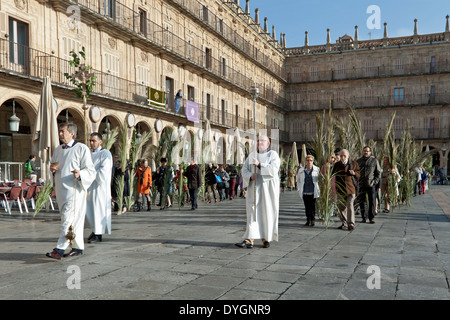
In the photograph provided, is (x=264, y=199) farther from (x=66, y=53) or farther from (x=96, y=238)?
(x=66, y=53)

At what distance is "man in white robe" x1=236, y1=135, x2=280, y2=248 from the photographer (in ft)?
18.6

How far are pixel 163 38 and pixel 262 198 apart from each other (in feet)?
57.8

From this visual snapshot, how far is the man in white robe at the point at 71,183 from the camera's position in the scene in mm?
4902

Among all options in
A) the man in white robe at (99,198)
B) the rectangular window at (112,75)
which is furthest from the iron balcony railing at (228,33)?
the man in white robe at (99,198)

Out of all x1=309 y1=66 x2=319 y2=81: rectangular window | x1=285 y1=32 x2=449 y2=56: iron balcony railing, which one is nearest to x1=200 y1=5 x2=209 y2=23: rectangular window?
x1=309 y1=66 x2=319 y2=81: rectangular window

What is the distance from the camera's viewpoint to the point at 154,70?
21.5m

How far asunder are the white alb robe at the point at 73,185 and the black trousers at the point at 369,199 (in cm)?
542

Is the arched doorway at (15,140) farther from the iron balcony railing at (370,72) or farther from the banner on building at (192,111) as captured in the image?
the iron balcony railing at (370,72)

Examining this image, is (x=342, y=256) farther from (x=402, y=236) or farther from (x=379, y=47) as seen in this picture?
(x=379, y=47)

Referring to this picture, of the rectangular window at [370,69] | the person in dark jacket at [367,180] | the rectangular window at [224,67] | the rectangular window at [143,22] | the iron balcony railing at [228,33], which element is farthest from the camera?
the rectangular window at [370,69]

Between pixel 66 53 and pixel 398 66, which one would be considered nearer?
pixel 66 53

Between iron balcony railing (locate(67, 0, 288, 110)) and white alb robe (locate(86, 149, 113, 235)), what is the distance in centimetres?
1118

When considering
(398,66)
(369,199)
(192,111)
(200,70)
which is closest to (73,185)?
(369,199)

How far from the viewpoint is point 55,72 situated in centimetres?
1532
